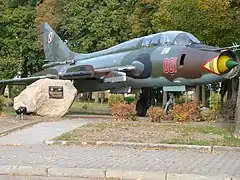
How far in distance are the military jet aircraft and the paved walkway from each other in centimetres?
792

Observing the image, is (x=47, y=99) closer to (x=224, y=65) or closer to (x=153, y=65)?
(x=153, y=65)

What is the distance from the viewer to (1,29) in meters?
51.9

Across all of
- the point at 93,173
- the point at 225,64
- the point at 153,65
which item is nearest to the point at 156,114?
the point at 153,65

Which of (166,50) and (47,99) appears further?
(47,99)

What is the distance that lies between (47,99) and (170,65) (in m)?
6.39

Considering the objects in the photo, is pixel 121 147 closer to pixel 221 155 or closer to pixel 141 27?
pixel 221 155

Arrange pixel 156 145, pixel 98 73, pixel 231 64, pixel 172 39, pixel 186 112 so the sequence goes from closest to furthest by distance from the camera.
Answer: pixel 156 145 < pixel 231 64 < pixel 186 112 < pixel 172 39 < pixel 98 73

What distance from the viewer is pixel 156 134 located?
1470 cm

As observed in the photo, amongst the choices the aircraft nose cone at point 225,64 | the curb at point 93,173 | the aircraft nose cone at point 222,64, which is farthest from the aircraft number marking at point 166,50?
the curb at point 93,173

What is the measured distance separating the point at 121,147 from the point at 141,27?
3051 cm

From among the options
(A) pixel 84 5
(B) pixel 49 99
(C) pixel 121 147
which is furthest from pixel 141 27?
(C) pixel 121 147

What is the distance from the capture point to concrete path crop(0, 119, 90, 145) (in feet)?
47.1

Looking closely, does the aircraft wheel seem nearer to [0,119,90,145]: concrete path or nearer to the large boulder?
the large boulder

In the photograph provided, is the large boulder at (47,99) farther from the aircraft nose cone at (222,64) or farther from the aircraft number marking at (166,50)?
the aircraft nose cone at (222,64)
